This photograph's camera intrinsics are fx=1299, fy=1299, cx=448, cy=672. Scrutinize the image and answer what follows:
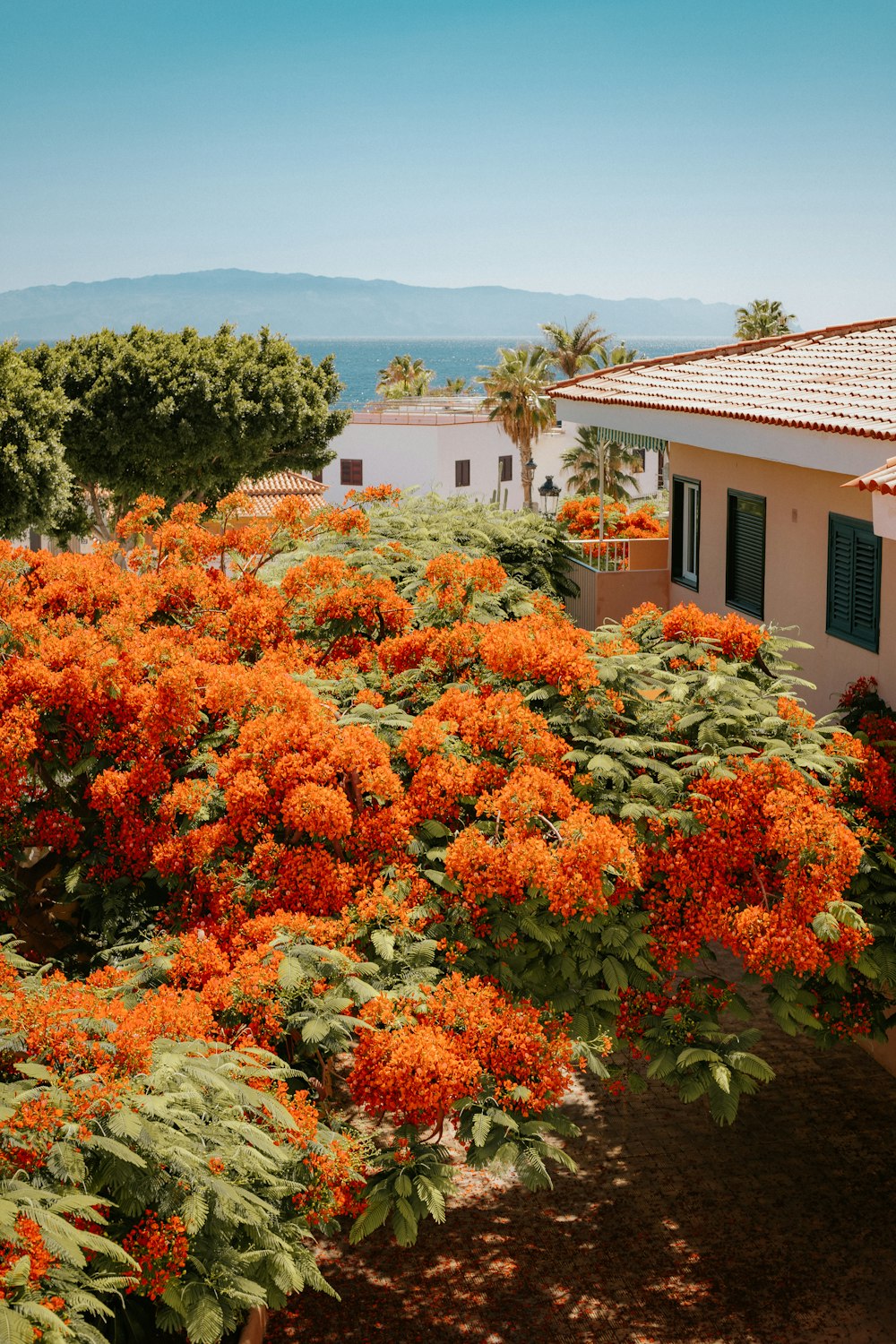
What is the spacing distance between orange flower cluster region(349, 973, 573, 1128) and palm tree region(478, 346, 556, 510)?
196 ft

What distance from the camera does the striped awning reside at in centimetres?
1712

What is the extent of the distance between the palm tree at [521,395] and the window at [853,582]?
53465 mm

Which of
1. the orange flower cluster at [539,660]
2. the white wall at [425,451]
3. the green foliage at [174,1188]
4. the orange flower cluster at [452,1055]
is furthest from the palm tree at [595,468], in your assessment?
the green foliage at [174,1188]

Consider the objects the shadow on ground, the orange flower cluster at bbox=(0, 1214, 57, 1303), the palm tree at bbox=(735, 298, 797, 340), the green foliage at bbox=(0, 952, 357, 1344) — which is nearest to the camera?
the orange flower cluster at bbox=(0, 1214, 57, 1303)

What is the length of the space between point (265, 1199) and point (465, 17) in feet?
449

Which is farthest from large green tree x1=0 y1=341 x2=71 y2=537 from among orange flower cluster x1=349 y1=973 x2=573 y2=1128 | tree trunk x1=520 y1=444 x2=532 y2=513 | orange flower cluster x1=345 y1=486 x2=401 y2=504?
tree trunk x1=520 y1=444 x2=532 y2=513

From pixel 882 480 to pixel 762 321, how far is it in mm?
66173

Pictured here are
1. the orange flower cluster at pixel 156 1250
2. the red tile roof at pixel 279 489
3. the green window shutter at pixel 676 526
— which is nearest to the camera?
the orange flower cluster at pixel 156 1250

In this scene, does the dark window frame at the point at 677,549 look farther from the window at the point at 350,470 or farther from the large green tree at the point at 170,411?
the window at the point at 350,470

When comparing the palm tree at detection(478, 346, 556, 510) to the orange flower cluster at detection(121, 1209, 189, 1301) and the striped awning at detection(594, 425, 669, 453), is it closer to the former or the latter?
the striped awning at detection(594, 425, 669, 453)

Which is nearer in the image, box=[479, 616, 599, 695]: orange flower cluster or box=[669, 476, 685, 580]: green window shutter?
box=[479, 616, 599, 695]: orange flower cluster

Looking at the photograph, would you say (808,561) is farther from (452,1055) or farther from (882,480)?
(452,1055)

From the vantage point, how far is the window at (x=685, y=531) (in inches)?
704

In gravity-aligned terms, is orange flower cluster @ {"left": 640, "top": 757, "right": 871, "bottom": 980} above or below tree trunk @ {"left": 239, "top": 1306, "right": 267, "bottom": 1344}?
above
